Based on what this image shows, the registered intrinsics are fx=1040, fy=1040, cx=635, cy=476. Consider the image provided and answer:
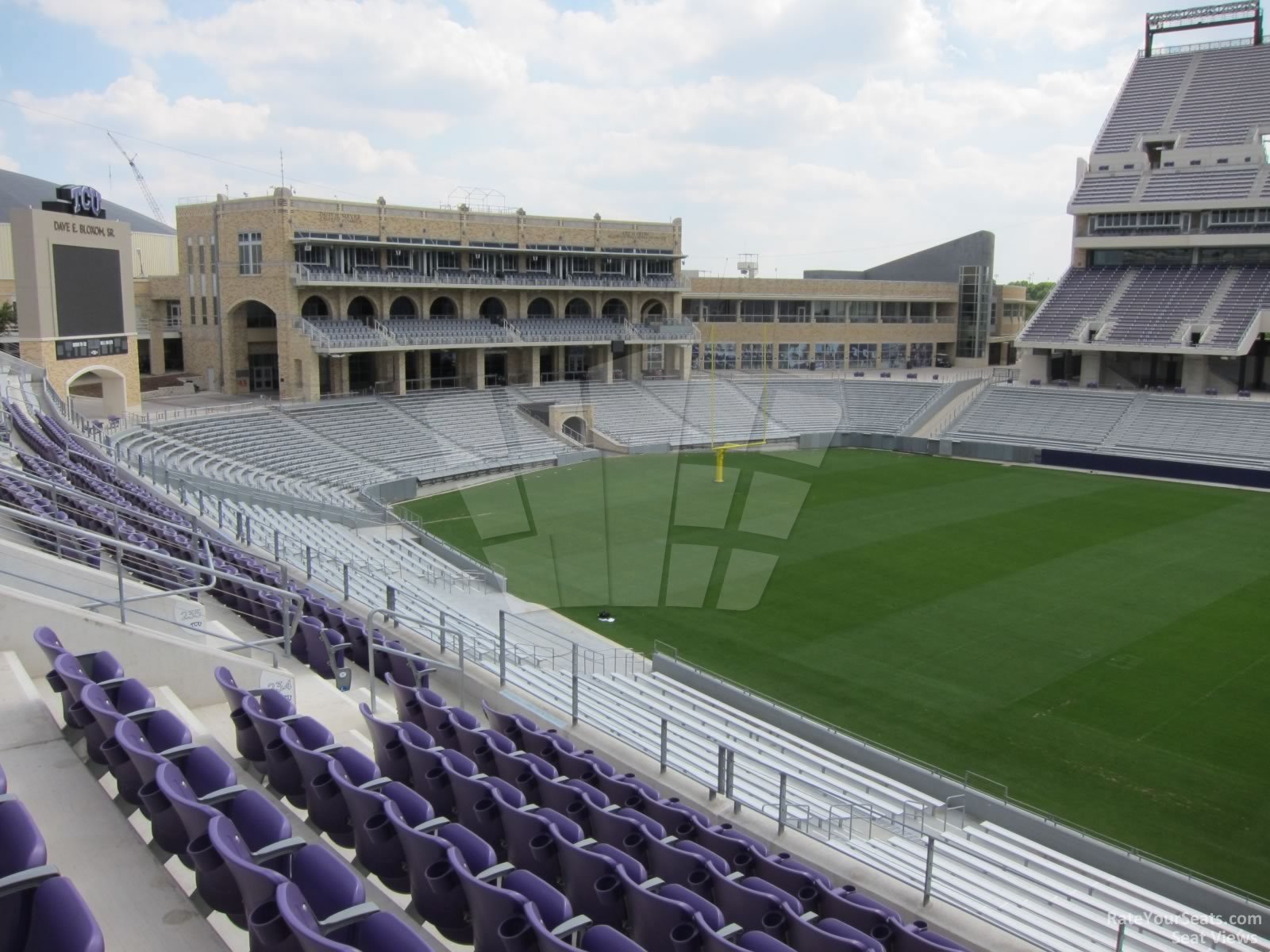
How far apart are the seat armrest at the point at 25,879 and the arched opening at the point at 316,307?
4240 cm

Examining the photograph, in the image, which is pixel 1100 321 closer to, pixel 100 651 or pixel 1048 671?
pixel 1048 671

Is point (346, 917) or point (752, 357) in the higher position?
point (752, 357)

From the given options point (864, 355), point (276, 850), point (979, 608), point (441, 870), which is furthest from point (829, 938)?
point (864, 355)

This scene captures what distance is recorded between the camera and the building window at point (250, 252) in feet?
138

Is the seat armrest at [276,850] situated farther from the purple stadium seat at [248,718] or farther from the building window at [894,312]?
the building window at [894,312]

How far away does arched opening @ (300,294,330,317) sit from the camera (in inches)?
1747

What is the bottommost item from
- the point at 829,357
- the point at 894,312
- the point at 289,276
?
the point at 829,357

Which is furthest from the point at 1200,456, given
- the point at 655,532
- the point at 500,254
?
the point at 500,254

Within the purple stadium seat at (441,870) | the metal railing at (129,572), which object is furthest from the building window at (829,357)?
the purple stadium seat at (441,870)

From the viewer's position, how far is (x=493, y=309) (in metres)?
50.7

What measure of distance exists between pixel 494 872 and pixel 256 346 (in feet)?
140

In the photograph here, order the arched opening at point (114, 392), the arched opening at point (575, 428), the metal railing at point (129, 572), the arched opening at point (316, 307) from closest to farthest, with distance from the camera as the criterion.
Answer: the metal railing at point (129, 572) < the arched opening at point (114, 392) < the arched opening at point (316, 307) < the arched opening at point (575, 428)

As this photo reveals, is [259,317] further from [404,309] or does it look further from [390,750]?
[390,750]

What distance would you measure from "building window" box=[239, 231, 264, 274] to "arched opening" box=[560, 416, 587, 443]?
14.3m
